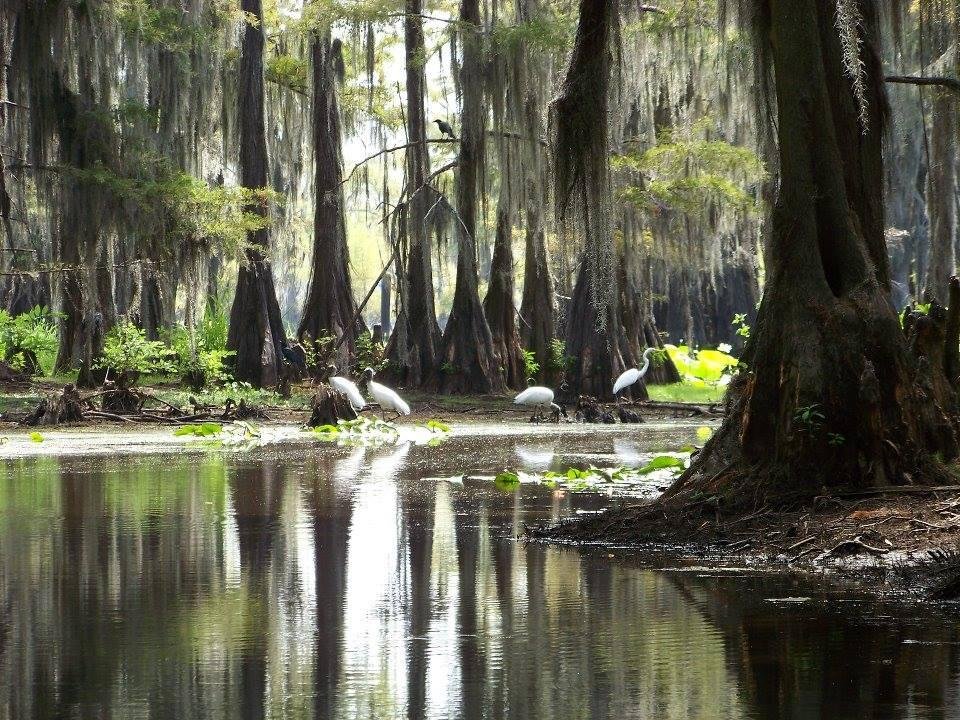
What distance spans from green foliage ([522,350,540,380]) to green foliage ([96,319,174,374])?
22.2ft

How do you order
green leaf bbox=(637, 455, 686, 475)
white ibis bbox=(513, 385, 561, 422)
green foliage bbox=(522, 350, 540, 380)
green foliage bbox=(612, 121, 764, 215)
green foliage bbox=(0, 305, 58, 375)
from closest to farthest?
green leaf bbox=(637, 455, 686, 475) < white ibis bbox=(513, 385, 561, 422) < green foliage bbox=(0, 305, 58, 375) < green foliage bbox=(612, 121, 764, 215) < green foliage bbox=(522, 350, 540, 380)

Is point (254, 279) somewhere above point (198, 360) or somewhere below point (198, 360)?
above

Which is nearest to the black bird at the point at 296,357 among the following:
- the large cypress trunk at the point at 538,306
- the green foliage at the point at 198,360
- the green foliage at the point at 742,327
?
the green foliage at the point at 198,360

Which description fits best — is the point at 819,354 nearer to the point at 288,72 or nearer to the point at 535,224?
the point at 535,224

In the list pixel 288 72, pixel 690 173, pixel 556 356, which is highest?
pixel 288 72

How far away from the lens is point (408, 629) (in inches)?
219

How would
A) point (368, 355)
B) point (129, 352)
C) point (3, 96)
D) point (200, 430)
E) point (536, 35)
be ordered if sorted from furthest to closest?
point (368, 355), point (129, 352), point (536, 35), point (3, 96), point (200, 430)

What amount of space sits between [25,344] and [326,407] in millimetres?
A: 9619

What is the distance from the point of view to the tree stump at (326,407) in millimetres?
19328

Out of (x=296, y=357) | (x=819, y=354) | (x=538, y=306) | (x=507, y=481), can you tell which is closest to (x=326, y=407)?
(x=296, y=357)

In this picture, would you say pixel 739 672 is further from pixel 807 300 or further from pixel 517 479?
pixel 517 479

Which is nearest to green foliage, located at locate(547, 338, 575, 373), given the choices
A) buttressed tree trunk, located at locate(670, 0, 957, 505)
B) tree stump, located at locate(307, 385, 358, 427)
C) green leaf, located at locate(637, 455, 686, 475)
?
tree stump, located at locate(307, 385, 358, 427)

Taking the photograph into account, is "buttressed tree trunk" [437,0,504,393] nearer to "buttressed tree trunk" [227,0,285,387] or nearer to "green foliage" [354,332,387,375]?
"green foliage" [354,332,387,375]

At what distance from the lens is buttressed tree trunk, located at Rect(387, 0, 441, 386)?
2634cm
